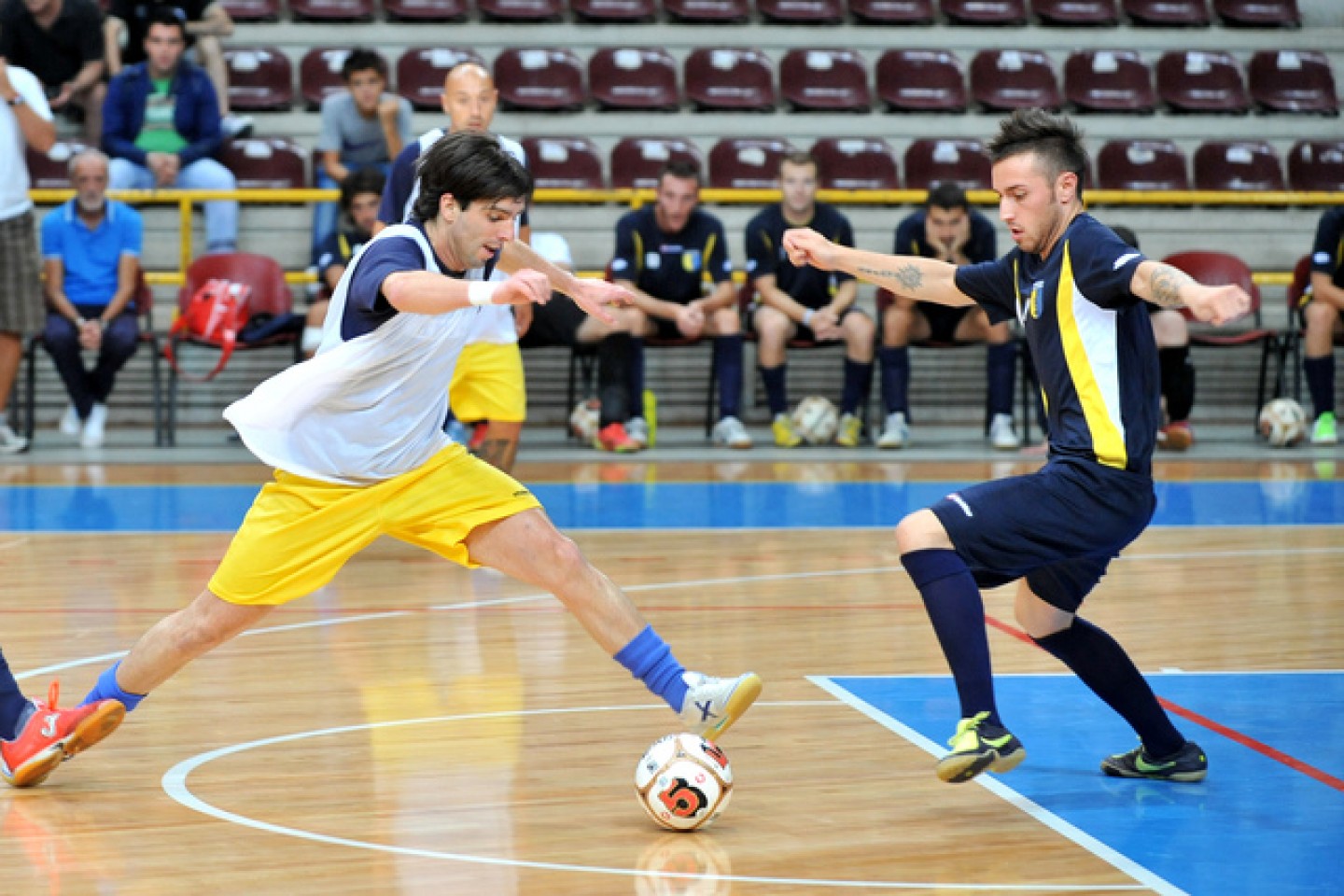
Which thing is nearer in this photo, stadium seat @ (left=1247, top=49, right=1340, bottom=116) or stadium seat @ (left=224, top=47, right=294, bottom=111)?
stadium seat @ (left=224, top=47, right=294, bottom=111)

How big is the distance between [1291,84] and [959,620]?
11558 mm

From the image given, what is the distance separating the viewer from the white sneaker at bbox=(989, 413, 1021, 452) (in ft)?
35.4

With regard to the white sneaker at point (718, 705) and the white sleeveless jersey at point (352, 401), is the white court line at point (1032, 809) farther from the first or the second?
the white sleeveless jersey at point (352, 401)

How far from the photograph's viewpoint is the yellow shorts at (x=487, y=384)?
272 inches

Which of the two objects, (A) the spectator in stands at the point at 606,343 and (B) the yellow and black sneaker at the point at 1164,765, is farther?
(A) the spectator in stands at the point at 606,343

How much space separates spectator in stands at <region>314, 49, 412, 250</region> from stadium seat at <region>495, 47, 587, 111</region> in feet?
5.53

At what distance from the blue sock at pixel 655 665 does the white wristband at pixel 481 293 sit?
0.93 meters

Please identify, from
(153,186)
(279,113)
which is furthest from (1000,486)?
(279,113)

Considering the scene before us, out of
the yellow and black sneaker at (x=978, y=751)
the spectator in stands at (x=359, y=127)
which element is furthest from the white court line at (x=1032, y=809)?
the spectator in stands at (x=359, y=127)

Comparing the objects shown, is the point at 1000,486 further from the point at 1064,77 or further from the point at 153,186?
the point at 1064,77

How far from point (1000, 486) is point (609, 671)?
1.68 m

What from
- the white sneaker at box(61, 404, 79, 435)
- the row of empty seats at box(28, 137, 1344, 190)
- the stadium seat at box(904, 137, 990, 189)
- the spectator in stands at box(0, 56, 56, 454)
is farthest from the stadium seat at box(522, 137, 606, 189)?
the spectator in stands at box(0, 56, 56, 454)

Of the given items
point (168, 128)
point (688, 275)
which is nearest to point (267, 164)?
point (168, 128)

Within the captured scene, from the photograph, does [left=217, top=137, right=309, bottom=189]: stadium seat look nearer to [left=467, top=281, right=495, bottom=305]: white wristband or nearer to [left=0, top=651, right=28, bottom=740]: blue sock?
[left=0, top=651, right=28, bottom=740]: blue sock
